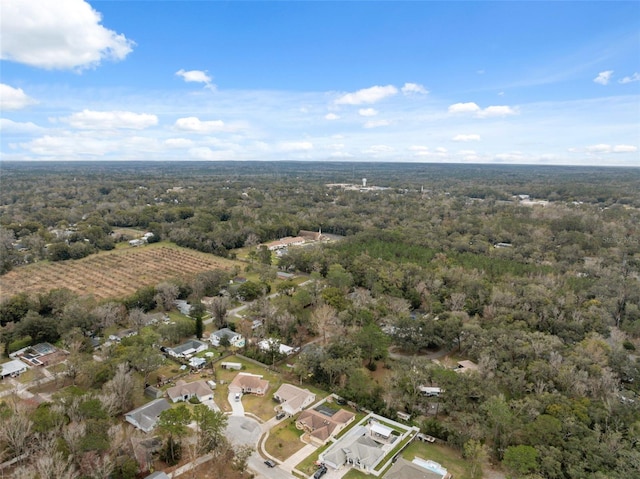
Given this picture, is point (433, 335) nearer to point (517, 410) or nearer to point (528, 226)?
point (517, 410)

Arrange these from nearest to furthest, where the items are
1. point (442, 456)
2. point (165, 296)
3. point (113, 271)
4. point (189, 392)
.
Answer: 1. point (442, 456)
2. point (189, 392)
3. point (165, 296)
4. point (113, 271)

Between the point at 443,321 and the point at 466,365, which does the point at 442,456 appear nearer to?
the point at 466,365

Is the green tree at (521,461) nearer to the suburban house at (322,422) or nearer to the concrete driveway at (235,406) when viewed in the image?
the suburban house at (322,422)

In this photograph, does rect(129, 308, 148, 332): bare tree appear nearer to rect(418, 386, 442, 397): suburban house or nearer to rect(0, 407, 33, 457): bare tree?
rect(0, 407, 33, 457): bare tree

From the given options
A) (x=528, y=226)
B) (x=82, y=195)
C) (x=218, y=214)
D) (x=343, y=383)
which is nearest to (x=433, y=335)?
(x=343, y=383)

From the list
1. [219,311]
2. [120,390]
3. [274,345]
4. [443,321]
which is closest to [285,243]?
[219,311]

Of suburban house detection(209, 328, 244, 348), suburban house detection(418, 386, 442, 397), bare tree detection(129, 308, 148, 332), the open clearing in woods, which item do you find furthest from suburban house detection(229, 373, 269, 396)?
the open clearing in woods
